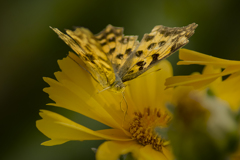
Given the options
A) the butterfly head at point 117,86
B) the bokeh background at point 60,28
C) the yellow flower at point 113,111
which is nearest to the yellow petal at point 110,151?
the yellow flower at point 113,111

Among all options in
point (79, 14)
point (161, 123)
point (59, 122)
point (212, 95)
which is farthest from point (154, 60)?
point (79, 14)

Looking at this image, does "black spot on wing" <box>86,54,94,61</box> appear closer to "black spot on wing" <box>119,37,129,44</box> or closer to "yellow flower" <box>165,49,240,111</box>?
"black spot on wing" <box>119,37,129,44</box>

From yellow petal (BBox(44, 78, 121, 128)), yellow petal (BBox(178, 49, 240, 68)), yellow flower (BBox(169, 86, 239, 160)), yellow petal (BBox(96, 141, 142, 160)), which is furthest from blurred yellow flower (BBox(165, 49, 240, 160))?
yellow petal (BBox(44, 78, 121, 128))

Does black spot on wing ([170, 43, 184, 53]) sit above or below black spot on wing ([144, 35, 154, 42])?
below

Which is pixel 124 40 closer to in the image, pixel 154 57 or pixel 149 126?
pixel 154 57

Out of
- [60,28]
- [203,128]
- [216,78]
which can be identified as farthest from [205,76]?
[60,28]

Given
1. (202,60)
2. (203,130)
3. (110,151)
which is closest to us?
(203,130)

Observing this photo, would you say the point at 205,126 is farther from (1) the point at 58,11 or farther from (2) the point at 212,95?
(1) the point at 58,11
